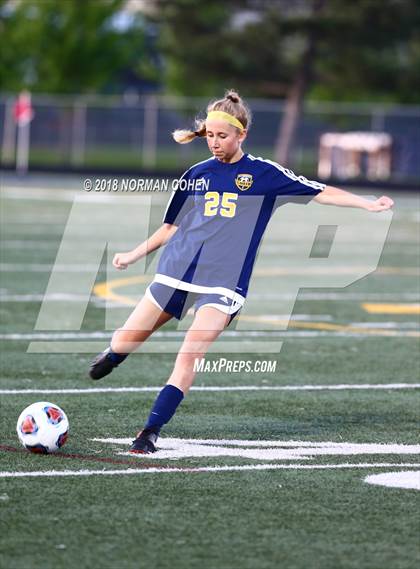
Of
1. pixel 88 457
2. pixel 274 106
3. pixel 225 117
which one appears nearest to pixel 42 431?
pixel 88 457

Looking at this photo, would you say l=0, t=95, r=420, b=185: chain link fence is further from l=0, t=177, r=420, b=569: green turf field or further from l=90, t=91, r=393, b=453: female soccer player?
l=90, t=91, r=393, b=453: female soccer player

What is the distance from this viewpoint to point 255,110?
135 feet

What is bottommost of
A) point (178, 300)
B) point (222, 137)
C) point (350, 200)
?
point (178, 300)

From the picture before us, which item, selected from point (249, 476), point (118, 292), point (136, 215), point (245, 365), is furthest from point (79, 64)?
point (249, 476)

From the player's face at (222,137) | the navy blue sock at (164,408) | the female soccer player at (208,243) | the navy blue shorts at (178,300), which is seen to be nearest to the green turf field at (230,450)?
the navy blue sock at (164,408)

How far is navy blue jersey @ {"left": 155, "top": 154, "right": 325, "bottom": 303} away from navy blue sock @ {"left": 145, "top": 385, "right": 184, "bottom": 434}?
54cm

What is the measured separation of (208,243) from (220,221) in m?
0.14

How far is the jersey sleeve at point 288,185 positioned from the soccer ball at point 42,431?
1.64 meters

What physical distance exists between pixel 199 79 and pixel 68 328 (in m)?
31.3

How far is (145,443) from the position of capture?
6426 millimetres

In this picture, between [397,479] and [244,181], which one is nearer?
[397,479]

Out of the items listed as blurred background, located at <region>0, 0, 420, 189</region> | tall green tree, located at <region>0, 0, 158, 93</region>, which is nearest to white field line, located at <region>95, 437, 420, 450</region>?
blurred background, located at <region>0, 0, 420, 189</region>

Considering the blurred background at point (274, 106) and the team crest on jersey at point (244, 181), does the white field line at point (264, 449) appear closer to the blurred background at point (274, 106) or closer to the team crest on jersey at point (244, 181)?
the team crest on jersey at point (244, 181)

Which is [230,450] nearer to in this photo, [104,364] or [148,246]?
[104,364]
